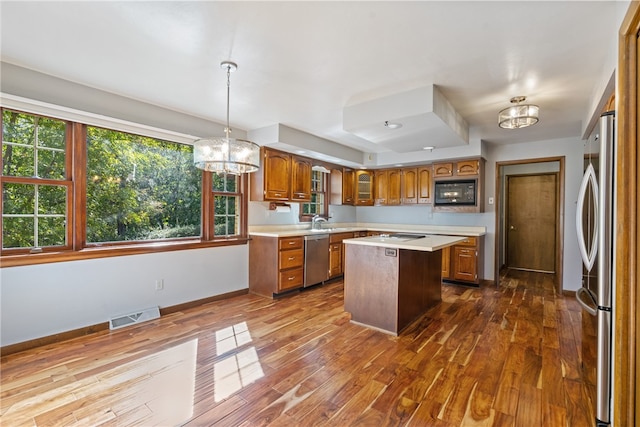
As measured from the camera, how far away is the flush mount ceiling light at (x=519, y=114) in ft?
9.86

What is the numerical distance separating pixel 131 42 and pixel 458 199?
4.84m

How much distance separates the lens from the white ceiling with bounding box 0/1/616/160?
5.95 feet

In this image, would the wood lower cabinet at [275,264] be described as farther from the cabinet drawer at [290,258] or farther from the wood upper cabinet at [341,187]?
the wood upper cabinet at [341,187]

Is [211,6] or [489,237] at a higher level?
[211,6]

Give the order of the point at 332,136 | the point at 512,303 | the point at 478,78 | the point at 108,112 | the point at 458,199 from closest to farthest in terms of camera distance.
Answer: the point at 478,78
the point at 108,112
the point at 512,303
the point at 332,136
the point at 458,199

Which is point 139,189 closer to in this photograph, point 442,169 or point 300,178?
point 300,178

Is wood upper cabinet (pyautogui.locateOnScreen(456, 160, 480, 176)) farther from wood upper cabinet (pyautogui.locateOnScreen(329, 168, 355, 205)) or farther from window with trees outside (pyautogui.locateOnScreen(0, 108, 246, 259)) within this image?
window with trees outside (pyautogui.locateOnScreen(0, 108, 246, 259))

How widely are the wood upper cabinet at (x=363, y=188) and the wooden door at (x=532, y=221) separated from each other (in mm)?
3019

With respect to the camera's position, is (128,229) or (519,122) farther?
(128,229)

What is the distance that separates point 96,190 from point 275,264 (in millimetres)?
2220

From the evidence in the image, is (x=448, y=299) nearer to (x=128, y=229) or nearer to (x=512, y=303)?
(x=512, y=303)

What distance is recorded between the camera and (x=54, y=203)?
2.86m

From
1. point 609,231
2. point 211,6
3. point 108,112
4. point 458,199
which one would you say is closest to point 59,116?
point 108,112

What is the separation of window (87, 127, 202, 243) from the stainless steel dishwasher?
1.61m
